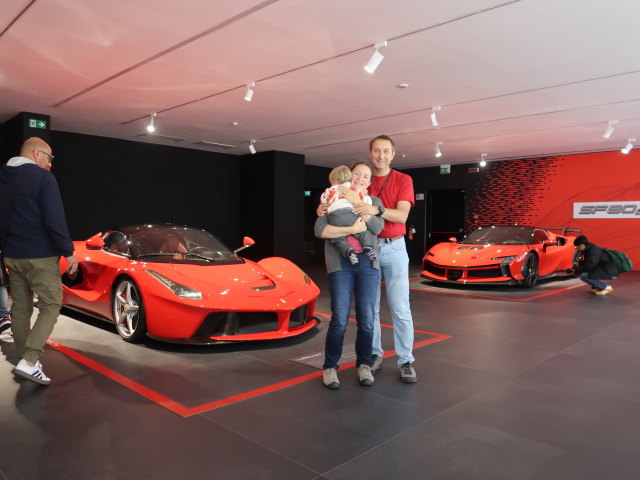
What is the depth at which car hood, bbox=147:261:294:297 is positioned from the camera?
145 inches

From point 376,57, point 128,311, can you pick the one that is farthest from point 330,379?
point 376,57

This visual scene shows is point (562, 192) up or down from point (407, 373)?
up

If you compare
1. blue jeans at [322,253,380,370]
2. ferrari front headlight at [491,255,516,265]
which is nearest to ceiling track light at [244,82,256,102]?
blue jeans at [322,253,380,370]

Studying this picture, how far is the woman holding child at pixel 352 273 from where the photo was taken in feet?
8.89

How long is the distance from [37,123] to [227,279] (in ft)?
17.7

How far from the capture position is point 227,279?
3.87m

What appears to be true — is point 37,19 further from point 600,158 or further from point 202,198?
point 600,158

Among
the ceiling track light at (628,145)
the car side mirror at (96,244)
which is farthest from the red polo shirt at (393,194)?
the ceiling track light at (628,145)

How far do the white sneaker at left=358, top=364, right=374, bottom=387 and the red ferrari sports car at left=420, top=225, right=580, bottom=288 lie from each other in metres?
4.59

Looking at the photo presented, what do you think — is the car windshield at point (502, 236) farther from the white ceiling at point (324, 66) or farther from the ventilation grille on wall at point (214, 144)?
the ventilation grille on wall at point (214, 144)

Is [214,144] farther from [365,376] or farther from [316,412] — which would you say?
[316,412]

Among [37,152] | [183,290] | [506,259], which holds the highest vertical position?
[37,152]

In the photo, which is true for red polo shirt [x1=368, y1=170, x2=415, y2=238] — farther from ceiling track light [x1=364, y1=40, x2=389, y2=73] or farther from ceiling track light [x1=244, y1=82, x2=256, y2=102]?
ceiling track light [x1=244, y1=82, x2=256, y2=102]

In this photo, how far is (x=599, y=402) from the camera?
2.72 m
